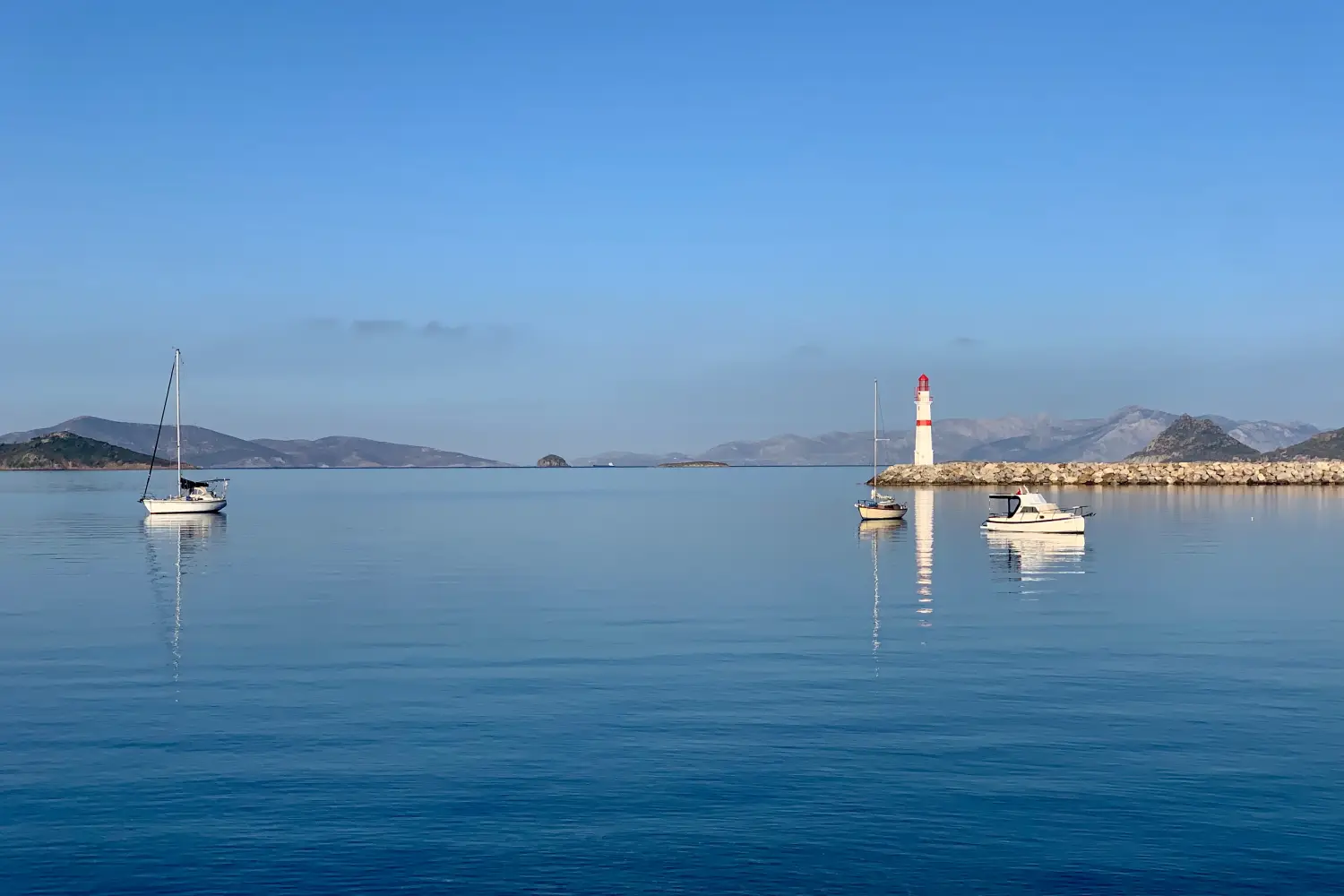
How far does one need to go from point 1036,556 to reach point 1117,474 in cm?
11991

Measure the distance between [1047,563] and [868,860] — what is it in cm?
4437

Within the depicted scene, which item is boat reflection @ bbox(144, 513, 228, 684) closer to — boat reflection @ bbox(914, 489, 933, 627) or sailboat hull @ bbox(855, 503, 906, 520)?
boat reflection @ bbox(914, 489, 933, 627)

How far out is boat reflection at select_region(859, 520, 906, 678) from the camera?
31.7 meters

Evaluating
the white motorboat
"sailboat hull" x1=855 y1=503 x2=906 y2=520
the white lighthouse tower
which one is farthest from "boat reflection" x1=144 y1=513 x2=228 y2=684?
the white lighthouse tower

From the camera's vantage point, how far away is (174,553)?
208 ft

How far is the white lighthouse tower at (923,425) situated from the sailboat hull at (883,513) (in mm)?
70942

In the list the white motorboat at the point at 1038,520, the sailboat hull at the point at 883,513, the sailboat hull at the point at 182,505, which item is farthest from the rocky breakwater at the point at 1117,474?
the sailboat hull at the point at 182,505

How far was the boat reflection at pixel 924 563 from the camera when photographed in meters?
38.4

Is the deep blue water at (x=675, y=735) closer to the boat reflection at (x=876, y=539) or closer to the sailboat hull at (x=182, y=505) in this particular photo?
the boat reflection at (x=876, y=539)

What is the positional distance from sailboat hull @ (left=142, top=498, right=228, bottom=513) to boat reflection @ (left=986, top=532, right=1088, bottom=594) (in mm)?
64360

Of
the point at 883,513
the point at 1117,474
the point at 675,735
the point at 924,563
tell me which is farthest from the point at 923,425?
the point at 675,735

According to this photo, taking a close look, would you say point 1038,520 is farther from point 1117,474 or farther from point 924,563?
point 1117,474

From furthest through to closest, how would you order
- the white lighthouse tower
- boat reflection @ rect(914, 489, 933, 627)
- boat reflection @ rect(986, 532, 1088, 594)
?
1. the white lighthouse tower
2. boat reflection @ rect(986, 532, 1088, 594)
3. boat reflection @ rect(914, 489, 933, 627)

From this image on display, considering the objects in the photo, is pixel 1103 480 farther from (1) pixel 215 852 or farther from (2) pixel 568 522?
(1) pixel 215 852
